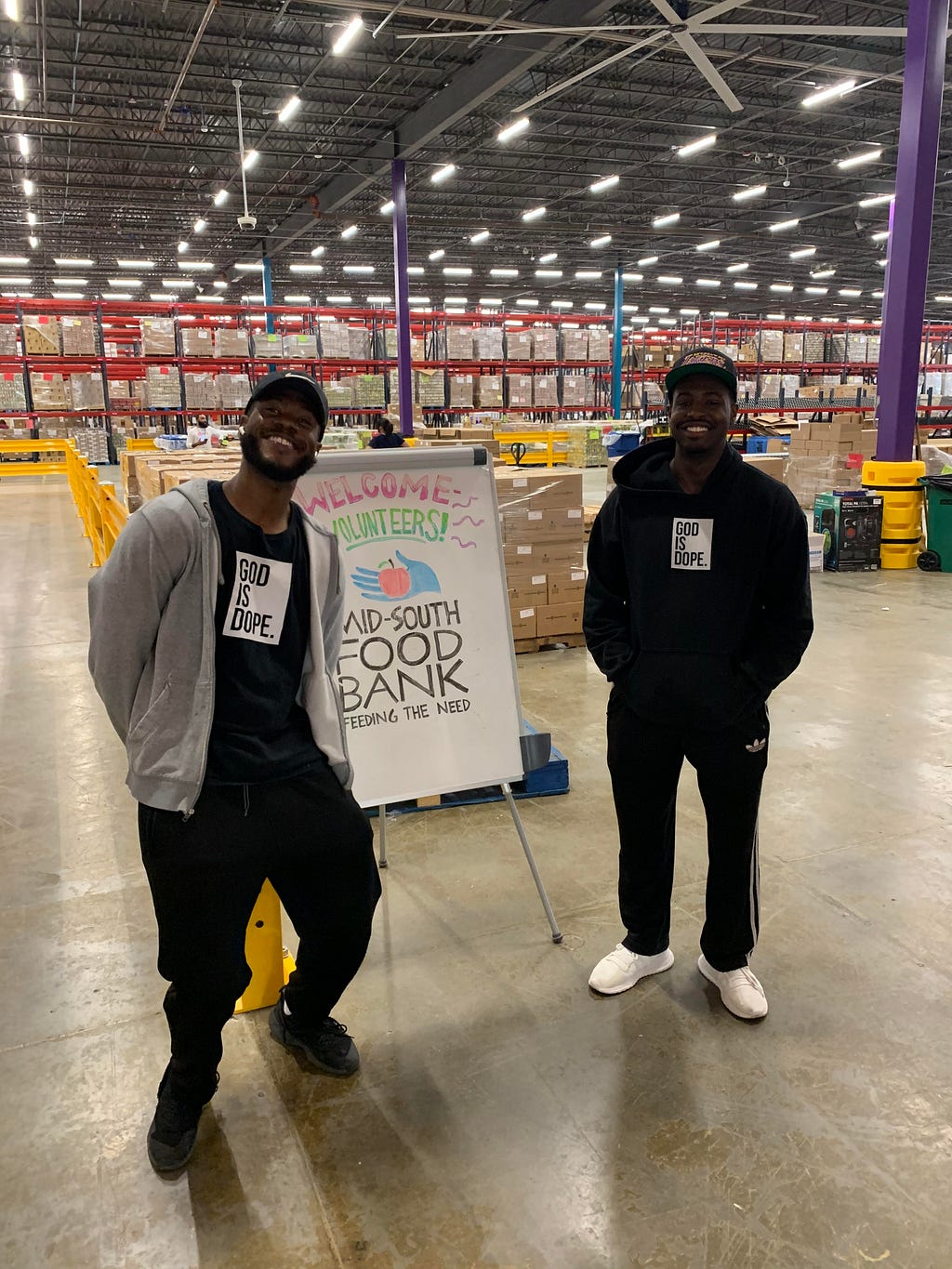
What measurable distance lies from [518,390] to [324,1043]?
76.9 ft

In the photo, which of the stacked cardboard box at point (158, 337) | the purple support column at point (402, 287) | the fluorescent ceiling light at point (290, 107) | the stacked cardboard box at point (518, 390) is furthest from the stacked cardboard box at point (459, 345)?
the fluorescent ceiling light at point (290, 107)

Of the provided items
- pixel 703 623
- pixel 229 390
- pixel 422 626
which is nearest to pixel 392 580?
pixel 422 626

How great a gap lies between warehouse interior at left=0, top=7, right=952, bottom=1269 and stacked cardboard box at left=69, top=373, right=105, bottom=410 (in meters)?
1.05

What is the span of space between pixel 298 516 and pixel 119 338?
26982 millimetres

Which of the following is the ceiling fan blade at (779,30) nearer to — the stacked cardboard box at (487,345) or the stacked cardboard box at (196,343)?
the stacked cardboard box at (196,343)

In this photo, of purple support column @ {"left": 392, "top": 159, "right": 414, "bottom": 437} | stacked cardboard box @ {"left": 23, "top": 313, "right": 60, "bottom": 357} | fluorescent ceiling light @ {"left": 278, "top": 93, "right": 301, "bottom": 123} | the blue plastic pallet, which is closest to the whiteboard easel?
the blue plastic pallet

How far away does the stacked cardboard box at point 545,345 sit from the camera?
78.3 ft

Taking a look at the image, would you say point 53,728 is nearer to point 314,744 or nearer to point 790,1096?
point 314,744

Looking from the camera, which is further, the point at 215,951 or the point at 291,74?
the point at 291,74

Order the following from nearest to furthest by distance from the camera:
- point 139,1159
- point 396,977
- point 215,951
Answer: point 215,951, point 139,1159, point 396,977

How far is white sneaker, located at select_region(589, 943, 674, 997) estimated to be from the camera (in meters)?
2.70

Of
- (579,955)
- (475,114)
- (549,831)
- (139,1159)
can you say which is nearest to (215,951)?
(139,1159)

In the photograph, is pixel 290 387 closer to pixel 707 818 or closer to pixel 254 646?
pixel 254 646

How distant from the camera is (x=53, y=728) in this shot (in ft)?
17.2
